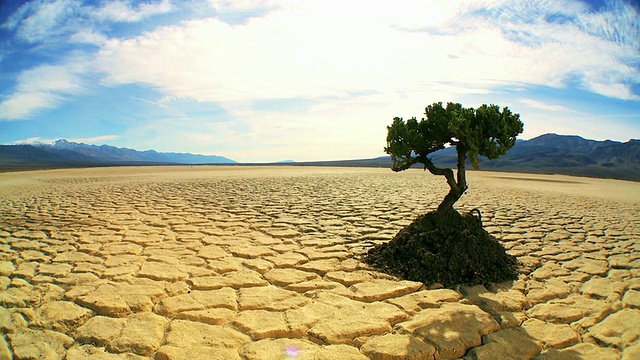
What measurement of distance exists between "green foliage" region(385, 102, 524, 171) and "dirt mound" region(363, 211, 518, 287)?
0.61m

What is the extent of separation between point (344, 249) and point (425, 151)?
140 centimetres

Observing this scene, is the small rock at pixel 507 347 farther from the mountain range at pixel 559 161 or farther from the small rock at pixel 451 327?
the mountain range at pixel 559 161

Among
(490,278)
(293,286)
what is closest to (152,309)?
(293,286)

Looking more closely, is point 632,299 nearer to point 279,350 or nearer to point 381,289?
point 381,289

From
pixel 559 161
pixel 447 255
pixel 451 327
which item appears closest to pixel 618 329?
pixel 451 327

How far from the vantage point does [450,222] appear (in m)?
3.41

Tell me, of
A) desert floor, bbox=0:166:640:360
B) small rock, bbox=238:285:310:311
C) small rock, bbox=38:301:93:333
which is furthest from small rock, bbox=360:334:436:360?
small rock, bbox=38:301:93:333

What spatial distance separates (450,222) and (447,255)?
1.27 feet

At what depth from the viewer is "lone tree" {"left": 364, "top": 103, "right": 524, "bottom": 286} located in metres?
3.08

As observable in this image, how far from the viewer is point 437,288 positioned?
2.89 m

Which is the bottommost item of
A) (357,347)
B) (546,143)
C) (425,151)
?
(357,347)

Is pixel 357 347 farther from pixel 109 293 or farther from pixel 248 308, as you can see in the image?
pixel 109 293

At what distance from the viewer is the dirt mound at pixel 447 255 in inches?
120

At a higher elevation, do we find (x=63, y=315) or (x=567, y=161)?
(x=567, y=161)
